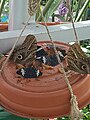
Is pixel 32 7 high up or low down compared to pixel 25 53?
up

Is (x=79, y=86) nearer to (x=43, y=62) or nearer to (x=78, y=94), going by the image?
(x=78, y=94)

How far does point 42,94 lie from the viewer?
1.99 ft

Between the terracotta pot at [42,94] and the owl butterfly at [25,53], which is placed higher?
the owl butterfly at [25,53]

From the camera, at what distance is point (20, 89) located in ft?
2.04

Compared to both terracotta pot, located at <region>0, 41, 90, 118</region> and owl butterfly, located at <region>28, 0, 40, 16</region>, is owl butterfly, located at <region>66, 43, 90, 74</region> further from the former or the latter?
owl butterfly, located at <region>28, 0, 40, 16</region>

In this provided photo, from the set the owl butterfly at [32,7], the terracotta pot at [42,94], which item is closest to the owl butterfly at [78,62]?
the terracotta pot at [42,94]

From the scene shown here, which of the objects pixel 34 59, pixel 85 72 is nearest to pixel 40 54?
pixel 34 59

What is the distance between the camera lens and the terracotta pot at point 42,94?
608 mm

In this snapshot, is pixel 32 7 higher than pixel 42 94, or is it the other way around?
pixel 32 7

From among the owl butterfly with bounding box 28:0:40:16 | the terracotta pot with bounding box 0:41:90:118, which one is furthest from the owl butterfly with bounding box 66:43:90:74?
the owl butterfly with bounding box 28:0:40:16

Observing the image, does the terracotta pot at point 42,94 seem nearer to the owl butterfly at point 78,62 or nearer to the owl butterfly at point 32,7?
the owl butterfly at point 78,62

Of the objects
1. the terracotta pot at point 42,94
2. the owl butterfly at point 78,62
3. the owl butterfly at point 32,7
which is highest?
the owl butterfly at point 32,7

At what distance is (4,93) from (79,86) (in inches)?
6.0

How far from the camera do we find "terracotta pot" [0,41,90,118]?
608 millimetres
